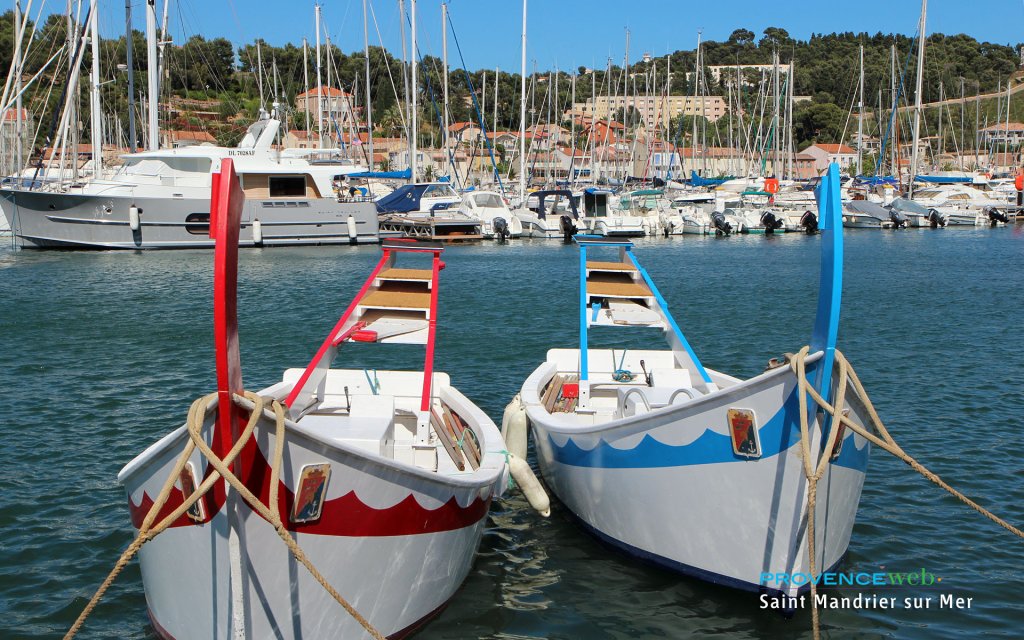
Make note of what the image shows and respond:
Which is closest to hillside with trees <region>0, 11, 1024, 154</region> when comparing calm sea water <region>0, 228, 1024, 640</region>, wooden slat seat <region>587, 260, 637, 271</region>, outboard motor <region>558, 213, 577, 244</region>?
outboard motor <region>558, 213, 577, 244</region>

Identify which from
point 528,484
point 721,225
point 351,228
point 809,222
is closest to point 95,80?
point 351,228

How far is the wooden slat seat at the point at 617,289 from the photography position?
11.4 meters

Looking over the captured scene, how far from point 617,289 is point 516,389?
425 centimetres

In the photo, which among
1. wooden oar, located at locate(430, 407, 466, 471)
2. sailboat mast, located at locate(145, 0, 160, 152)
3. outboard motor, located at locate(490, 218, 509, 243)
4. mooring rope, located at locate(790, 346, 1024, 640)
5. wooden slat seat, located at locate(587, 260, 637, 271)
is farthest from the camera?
outboard motor, located at locate(490, 218, 509, 243)

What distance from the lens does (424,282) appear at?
35.3ft

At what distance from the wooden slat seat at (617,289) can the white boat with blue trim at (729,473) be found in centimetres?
215

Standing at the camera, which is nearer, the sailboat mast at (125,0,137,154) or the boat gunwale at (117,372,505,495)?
the boat gunwale at (117,372,505,495)

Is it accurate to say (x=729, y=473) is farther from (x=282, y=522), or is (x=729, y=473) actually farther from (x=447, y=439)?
(x=282, y=522)

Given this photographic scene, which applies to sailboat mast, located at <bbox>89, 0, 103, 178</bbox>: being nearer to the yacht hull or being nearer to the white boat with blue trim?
the yacht hull

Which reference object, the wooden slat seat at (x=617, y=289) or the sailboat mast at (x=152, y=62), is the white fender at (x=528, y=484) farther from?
the sailboat mast at (x=152, y=62)

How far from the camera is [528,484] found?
905 cm

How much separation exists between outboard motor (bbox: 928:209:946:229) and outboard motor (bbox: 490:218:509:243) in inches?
1161

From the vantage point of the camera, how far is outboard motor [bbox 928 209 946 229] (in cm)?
6197

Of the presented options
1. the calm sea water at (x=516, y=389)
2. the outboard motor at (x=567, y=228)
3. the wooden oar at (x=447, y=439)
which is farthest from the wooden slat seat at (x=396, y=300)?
the outboard motor at (x=567, y=228)
